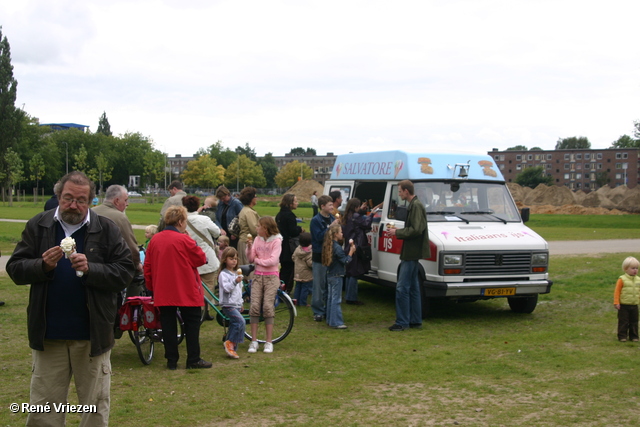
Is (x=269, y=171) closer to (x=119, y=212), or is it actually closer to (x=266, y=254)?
(x=266, y=254)

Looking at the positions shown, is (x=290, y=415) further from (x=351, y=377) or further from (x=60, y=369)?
(x=60, y=369)

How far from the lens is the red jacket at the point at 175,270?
6844mm

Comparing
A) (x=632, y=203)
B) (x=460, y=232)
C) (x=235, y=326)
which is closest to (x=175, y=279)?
(x=235, y=326)

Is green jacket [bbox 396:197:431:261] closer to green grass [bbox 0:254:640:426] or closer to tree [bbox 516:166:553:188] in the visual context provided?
green grass [bbox 0:254:640:426]

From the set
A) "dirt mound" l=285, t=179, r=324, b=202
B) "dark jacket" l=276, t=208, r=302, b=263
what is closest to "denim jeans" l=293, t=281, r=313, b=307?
"dark jacket" l=276, t=208, r=302, b=263

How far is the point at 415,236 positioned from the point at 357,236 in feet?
6.49

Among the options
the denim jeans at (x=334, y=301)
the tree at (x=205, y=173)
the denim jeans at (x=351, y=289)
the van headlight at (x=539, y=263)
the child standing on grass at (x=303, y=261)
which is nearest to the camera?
the denim jeans at (x=334, y=301)

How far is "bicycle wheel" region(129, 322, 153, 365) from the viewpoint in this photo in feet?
23.2

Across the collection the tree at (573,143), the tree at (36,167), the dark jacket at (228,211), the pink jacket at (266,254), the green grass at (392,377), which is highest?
the tree at (573,143)

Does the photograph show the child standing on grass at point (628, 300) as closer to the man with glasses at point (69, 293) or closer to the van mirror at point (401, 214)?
the van mirror at point (401, 214)

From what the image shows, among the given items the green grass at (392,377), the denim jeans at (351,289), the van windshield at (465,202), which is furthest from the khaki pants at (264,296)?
the denim jeans at (351,289)

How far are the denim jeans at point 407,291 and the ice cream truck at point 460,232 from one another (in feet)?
1.14

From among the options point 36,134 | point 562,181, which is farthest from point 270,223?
point 562,181

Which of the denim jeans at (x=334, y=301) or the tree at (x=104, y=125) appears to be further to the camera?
the tree at (x=104, y=125)
